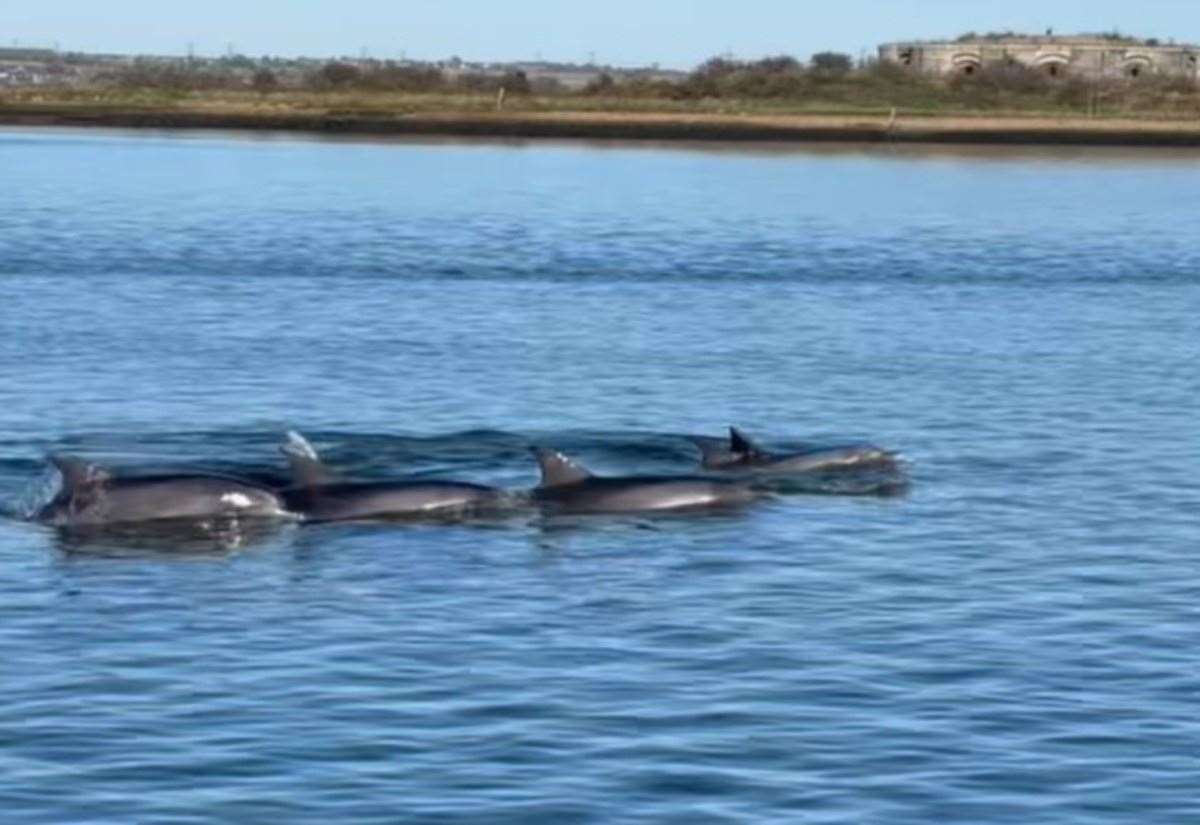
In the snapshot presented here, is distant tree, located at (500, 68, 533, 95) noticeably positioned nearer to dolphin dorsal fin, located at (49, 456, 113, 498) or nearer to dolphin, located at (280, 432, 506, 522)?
dolphin, located at (280, 432, 506, 522)

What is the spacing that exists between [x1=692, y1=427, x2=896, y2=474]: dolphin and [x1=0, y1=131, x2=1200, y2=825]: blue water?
879 millimetres

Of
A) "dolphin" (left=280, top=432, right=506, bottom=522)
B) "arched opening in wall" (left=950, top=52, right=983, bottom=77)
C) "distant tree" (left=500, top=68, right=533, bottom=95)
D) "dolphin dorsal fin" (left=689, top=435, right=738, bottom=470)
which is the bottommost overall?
"distant tree" (left=500, top=68, right=533, bottom=95)

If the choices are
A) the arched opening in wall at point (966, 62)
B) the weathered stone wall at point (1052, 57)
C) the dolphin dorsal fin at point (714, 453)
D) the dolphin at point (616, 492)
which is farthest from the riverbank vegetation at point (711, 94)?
the dolphin at point (616, 492)

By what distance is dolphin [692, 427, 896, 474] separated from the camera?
3048cm

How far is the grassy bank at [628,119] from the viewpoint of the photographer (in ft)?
421

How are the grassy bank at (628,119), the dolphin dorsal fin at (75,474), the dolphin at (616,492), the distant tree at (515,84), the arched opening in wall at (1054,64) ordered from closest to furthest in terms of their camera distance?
the dolphin dorsal fin at (75,474)
the dolphin at (616,492)
the grassy bank at (628,119)
the distant tree at (515,84)
the arched opening in wall at (1054,64)

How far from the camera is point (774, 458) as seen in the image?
30969mm

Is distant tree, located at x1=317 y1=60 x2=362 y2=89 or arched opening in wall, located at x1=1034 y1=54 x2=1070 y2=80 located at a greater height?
arched opening in wall, located at x1=1034 y1=54 x2=1070 y2=80

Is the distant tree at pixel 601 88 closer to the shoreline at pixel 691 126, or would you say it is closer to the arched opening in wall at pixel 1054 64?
the shoreline at pixel 691 126

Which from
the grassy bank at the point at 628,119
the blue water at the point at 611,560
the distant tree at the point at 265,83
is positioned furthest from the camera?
the distant tree at the point at 265,83

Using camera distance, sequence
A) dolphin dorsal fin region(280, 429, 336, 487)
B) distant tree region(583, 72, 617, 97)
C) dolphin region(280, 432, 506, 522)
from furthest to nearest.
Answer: distant tree region(583, 72, 617, 97) → dolphin dorsal fin region(280, 429, 336, 487) → dolphin region(280, 432, 506, 522)

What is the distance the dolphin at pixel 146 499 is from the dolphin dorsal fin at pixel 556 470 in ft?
7.29

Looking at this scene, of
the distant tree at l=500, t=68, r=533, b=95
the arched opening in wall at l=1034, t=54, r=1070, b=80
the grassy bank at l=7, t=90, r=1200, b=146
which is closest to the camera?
the grassy bank at l=7, t=90, r=1200, b=146

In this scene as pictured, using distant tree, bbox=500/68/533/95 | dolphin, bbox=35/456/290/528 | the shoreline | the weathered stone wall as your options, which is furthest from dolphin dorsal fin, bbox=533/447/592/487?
the weathered stone wall
